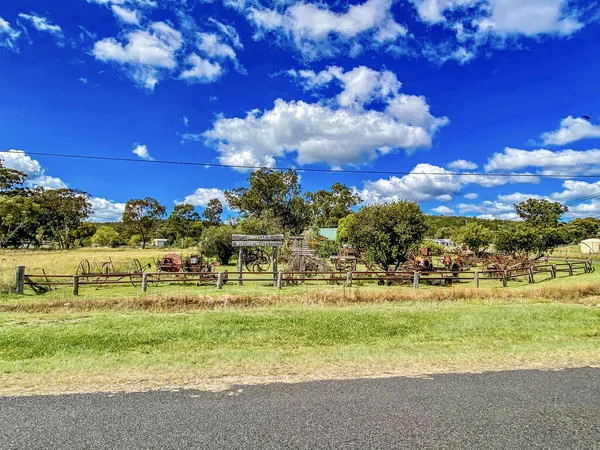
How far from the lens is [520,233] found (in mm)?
35719

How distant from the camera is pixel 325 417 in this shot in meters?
3.91

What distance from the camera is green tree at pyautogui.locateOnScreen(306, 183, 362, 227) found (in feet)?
227

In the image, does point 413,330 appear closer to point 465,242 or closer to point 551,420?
point 551,420

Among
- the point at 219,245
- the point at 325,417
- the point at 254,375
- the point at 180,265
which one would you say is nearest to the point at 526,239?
the point at 219,245

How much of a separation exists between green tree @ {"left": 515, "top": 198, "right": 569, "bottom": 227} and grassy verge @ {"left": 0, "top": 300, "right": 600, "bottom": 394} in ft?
182

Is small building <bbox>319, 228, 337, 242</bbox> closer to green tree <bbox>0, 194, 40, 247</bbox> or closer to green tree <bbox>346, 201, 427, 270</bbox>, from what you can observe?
green tree <bbox>346, 201, 427, 270</bbox>

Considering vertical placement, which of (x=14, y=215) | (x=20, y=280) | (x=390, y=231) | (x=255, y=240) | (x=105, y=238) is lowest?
(x=20, y=280)

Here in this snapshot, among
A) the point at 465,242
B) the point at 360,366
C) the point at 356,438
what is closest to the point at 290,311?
the point at 360,366

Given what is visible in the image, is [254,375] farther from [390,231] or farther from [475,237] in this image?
[475,237]

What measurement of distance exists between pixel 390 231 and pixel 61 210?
61616 millimetres

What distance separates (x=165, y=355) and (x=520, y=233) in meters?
37.3

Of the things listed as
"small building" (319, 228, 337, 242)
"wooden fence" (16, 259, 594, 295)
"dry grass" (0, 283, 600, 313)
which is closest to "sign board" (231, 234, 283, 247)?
"wooden fence" (16, 259, 594, 295)

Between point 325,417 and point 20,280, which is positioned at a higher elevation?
point 20,280

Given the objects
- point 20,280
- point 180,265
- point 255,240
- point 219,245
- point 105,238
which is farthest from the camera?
point 105,238
